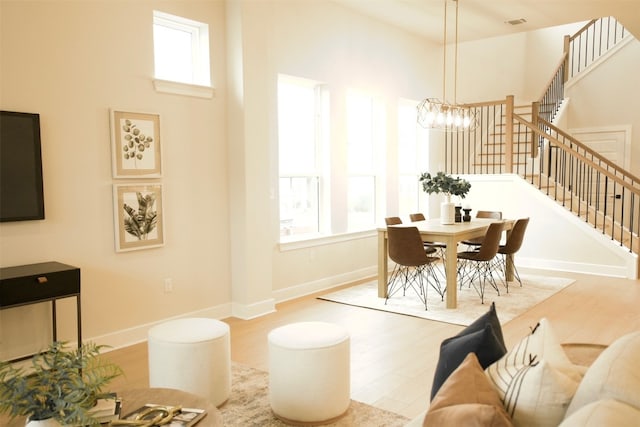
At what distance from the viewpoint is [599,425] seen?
3.51 feet

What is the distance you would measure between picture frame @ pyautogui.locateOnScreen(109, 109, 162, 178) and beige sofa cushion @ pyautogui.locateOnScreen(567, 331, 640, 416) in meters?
3.76

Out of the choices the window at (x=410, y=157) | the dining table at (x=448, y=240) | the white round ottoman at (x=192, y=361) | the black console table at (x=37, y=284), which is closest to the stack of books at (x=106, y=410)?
the white round ottoman at (x=192, y=361)

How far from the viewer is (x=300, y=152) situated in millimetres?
6199

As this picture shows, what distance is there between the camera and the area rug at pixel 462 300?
16.8ft

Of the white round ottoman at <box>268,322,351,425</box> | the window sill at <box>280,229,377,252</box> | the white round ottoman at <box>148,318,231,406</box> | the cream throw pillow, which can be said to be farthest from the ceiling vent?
the cream throw pillow

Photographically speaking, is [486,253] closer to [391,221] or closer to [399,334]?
[391,221]

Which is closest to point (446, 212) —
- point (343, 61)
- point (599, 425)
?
point (343, 61)

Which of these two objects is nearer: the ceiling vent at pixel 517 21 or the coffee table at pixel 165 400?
the coffee table at pixel 165 400

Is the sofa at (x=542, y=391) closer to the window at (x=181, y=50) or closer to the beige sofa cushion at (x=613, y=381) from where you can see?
the beige sofa cushion at (x=613, y=381)

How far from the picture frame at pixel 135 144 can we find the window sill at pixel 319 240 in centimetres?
179

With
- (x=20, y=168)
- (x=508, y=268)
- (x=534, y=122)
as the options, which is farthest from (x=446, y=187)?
(x=20, y=168)

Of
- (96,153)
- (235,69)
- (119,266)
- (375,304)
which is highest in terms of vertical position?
(235,69)

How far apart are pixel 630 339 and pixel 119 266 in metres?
3.77

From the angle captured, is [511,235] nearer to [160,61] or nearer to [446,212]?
[446,212]
